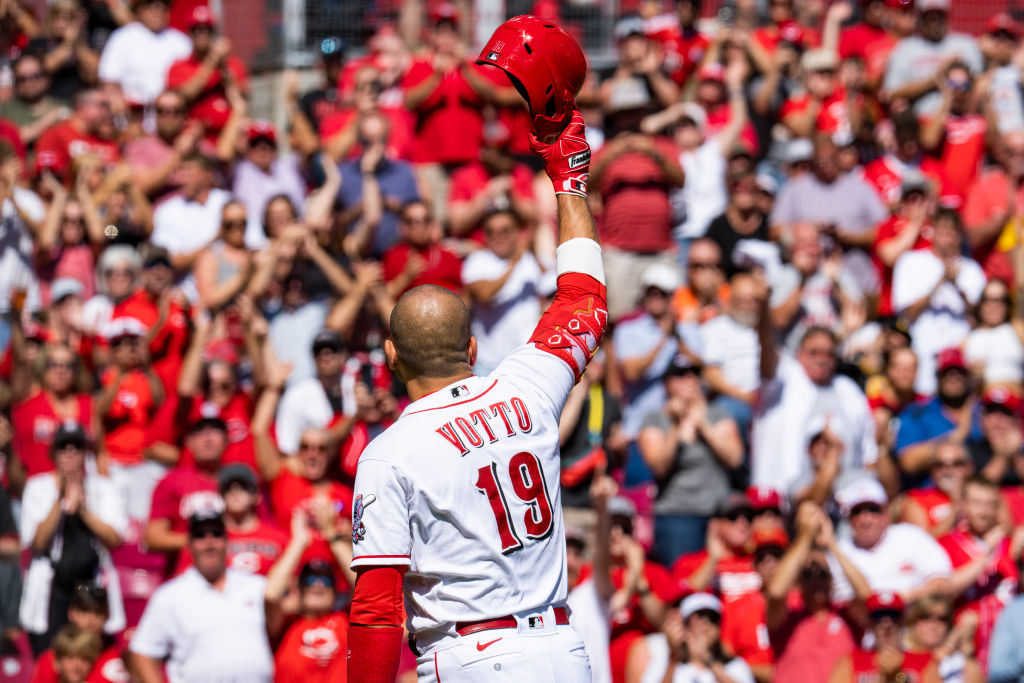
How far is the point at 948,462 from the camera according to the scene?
880cm

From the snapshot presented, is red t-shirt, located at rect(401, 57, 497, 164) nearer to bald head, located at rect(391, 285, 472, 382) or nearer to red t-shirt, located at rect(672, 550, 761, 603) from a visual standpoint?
red t-shirt, located at rect(672, 550, 761, 603)

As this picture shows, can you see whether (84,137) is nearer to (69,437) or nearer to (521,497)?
(69,437)

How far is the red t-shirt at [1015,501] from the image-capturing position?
8859 mm

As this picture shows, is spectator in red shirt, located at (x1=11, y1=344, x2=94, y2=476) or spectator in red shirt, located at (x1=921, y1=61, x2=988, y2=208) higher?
spectator in red shirt, located at (x1=921, y1=61, x2=988, y2=208)

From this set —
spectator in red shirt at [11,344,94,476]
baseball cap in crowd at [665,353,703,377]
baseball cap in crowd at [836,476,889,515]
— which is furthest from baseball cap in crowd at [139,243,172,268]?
baseball cap in crowd at [836,476,889,515]

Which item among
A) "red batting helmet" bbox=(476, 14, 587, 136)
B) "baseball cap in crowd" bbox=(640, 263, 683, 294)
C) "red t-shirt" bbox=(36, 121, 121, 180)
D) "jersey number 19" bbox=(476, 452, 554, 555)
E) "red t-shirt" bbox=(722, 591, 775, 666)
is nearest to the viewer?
"jersey number 19" bbox=(476, 452, 554, 555)

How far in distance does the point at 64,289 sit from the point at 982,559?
6.44 metres

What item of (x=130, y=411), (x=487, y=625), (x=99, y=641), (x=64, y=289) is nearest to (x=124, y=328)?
(x=130, y=411)

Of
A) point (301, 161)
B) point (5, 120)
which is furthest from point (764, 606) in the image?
point (5, 120)

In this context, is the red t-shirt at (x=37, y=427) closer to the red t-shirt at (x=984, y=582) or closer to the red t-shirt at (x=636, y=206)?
the red t-shirt at (x=636, y=206)

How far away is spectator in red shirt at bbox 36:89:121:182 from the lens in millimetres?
11070

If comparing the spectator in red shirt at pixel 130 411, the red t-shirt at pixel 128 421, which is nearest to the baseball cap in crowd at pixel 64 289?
the spectator in red shirt at pixel 130 411

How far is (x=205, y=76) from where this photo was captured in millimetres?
11547

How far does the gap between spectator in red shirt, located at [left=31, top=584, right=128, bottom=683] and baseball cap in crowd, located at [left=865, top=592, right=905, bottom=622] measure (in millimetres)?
4150
